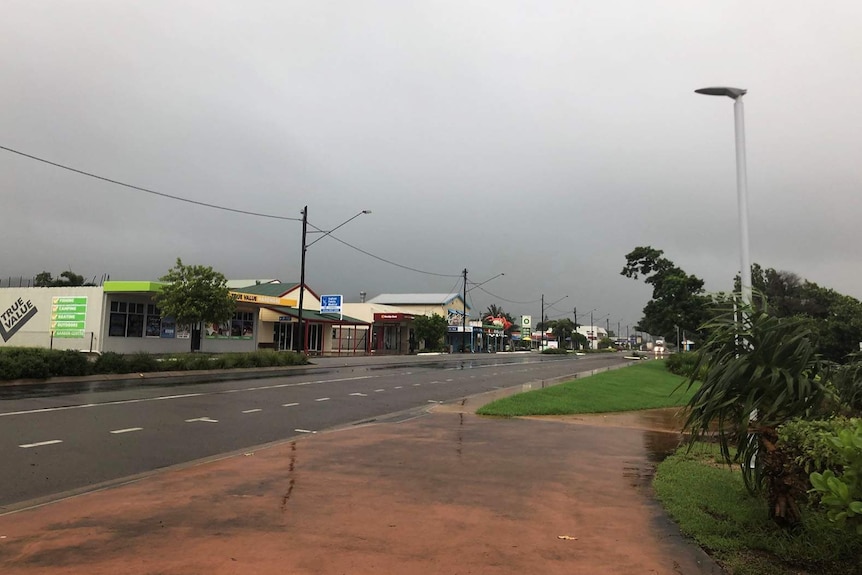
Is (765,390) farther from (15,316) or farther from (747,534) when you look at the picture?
(15,316)

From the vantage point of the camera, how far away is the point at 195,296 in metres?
30.6

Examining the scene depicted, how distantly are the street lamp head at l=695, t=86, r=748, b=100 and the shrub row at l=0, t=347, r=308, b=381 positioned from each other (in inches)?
778

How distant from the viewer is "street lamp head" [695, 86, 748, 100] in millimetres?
8805

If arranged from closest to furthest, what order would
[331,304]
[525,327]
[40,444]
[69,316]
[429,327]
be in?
[40,444], [69,316], [331,304], [429,327], [525,327]

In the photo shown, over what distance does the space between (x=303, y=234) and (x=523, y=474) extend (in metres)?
28.1

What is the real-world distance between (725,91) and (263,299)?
39.4 metres

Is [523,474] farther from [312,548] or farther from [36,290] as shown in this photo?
[36,290]

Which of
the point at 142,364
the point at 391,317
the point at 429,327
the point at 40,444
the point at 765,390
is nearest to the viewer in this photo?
the point at 765,390

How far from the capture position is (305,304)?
53531 millimetres

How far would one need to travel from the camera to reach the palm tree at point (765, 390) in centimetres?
497

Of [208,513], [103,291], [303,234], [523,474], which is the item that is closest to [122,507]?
[208,513]

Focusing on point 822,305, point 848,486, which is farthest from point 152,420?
point 822,305

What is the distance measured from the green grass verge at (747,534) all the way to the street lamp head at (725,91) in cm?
557

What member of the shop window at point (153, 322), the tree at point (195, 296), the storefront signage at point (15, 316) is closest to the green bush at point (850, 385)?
the tree at point (195, 296)
